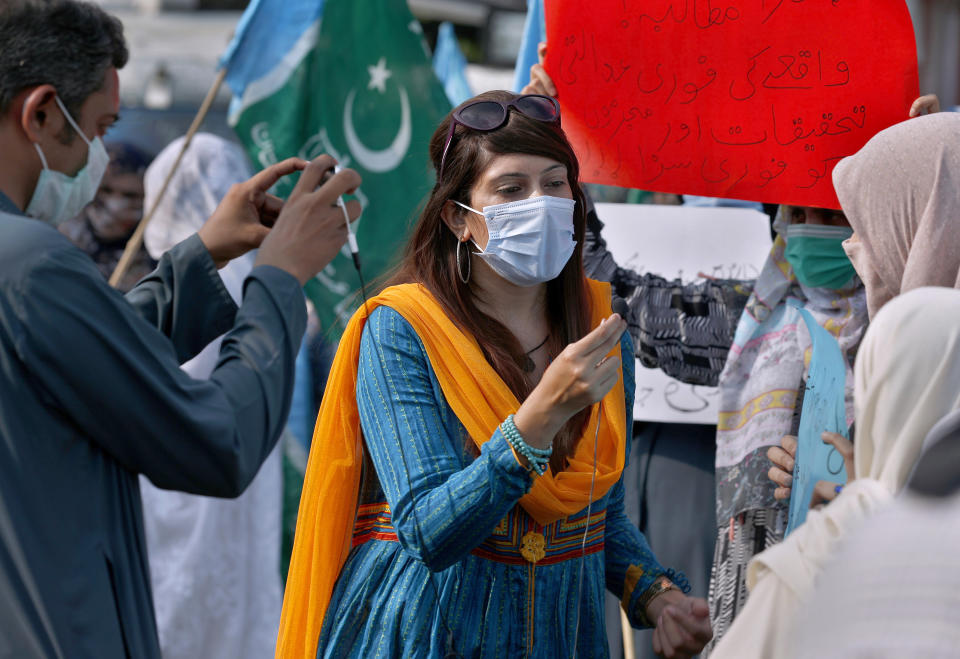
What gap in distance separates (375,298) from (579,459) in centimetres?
55

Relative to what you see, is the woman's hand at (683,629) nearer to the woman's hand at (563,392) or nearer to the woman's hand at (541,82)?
the woman's hand at (563,392)

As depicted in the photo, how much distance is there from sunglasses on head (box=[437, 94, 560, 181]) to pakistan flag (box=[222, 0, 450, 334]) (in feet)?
7.97

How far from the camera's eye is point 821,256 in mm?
3037

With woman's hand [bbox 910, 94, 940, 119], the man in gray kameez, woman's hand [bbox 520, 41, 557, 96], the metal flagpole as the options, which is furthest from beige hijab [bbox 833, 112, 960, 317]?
the metal flagpole

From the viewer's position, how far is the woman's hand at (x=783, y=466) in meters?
2.79

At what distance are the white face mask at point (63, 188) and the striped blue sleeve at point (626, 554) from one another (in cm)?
122

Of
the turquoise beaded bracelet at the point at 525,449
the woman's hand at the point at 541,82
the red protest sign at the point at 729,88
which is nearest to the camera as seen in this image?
the turquoise beaded bracelet at the point at 525,449

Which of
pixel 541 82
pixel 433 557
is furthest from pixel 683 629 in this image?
pixel 541 82

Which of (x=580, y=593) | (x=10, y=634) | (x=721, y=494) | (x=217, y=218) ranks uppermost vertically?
(x=217, y=218)

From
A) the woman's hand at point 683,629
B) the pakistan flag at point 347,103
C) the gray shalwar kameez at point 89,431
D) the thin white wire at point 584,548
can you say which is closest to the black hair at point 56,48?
the gray shalwar kameez at point 89,431

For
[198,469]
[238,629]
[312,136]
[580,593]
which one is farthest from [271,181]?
[238,629]

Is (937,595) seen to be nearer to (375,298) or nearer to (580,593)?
(580,593)

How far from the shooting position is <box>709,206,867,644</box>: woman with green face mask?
2.99 meters

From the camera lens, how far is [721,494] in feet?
10.2
